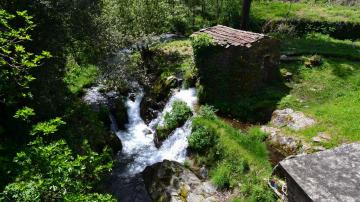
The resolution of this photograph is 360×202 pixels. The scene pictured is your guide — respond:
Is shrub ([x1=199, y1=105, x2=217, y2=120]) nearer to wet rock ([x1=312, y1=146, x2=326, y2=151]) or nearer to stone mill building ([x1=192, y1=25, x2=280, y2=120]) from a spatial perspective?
stone mill building ([x1=192, y1=25, x2=280, y2=120])

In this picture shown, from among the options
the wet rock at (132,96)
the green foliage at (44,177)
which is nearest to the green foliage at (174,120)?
the wet rock at (132,96)

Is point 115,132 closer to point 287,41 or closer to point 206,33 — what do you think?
point 206,33

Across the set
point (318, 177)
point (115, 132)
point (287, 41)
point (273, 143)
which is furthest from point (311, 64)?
point (318, 177)

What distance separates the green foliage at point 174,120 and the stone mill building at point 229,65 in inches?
58.2

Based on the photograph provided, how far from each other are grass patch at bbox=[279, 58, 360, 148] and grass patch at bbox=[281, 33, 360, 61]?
130 centimetres

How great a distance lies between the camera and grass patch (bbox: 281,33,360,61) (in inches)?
912

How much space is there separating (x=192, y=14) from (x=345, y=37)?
502 inches

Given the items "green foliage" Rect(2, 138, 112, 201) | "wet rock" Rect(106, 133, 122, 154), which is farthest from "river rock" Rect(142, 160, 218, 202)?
"green foliage" Rect(2, 138, 112, 201)

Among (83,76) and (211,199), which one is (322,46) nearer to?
(211,199)

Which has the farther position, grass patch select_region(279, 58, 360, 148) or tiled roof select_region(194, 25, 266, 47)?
tiled roof select_region(194, 25, 266, 47)

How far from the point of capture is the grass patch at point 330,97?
15.6 meters

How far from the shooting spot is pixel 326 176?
4996mm

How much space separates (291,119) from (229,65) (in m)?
4.30

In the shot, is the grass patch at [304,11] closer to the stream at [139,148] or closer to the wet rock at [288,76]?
the wet rock at [288,76]
